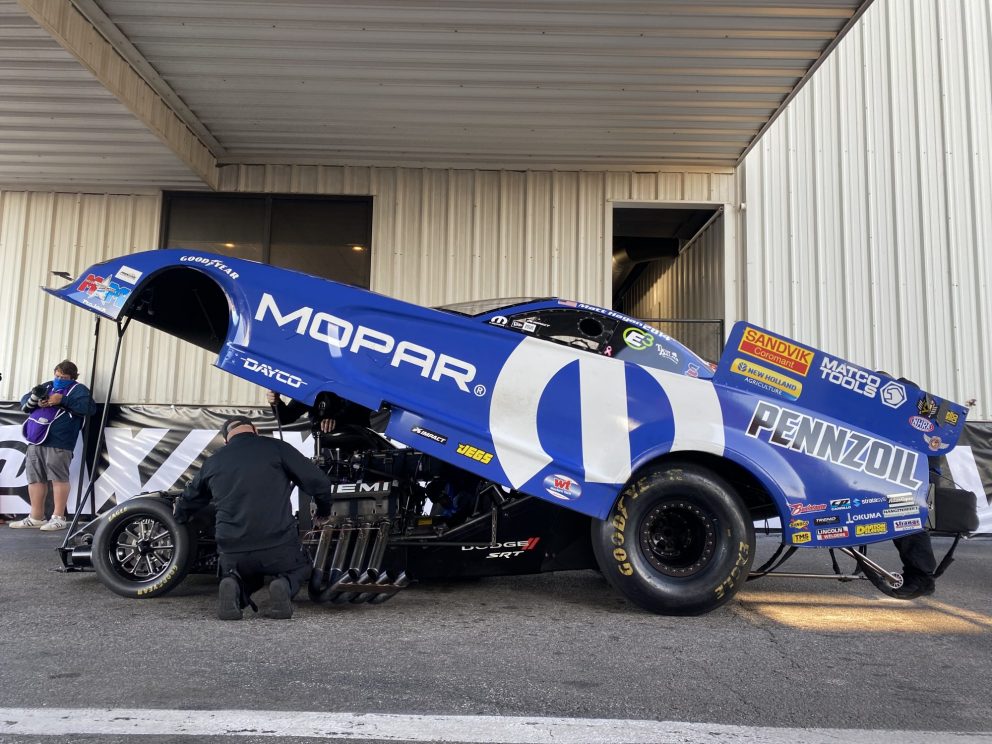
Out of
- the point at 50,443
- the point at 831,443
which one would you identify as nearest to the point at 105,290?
the point at 50,443

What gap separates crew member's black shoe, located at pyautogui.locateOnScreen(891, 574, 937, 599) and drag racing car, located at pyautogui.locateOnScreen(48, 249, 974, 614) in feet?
0.45

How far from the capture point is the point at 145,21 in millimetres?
7016

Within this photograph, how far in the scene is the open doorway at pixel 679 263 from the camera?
1041cm

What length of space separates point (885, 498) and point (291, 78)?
22.9ft

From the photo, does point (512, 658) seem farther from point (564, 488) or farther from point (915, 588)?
point (915, 588)

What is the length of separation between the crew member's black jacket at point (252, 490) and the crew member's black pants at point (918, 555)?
3.88 meters

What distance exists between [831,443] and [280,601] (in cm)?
345

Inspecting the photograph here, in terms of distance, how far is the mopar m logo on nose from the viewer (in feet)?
15.1

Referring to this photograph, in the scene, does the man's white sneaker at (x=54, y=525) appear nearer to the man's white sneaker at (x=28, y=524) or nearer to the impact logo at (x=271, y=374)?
the man's white sneaker at (x=28, y=524)

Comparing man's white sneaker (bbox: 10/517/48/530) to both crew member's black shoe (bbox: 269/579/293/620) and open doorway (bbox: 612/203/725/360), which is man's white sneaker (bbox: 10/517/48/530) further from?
open doorway (bbox: 612/203/725/360)

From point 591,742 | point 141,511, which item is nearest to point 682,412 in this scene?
point 591,742

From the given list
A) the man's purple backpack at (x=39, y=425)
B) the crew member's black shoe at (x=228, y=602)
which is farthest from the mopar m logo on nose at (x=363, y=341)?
the man's purple backpack at (x=39, y=425)

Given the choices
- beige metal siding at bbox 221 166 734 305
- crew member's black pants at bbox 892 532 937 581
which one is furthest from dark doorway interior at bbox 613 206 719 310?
crew member's black pants at bbox 892 532 937 581

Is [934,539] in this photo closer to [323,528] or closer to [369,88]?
[323,528]
